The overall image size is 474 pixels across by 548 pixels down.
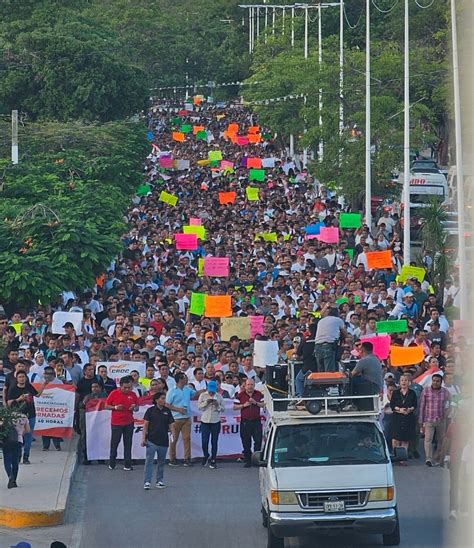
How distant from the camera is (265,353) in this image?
913 inches

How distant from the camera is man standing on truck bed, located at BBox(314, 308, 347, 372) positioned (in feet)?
59.3

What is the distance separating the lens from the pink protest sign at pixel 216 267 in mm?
30844

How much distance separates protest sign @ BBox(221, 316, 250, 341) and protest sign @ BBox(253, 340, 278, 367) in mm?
2254

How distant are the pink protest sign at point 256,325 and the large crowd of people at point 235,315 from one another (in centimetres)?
14

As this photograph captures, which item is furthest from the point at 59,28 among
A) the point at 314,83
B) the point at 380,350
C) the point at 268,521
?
the point at 268,521

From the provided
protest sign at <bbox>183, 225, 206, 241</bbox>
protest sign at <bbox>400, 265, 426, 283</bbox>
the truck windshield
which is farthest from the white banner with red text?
protest sign at <bbox>183, 225, 206, 241</bbox>

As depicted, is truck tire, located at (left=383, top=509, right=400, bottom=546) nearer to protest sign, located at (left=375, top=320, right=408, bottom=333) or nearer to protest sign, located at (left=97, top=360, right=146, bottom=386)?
protest sign, located at (left=97, top=360, right=146, bottom=386)

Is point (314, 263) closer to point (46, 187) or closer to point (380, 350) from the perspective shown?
point (46, 187)

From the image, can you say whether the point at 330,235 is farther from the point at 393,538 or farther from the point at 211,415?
the point at 393,538

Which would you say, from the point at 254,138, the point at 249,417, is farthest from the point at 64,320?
the point at 254,138

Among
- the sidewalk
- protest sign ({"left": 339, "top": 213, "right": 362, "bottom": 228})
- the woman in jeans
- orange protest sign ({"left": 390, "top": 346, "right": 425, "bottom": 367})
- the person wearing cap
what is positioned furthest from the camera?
protest sign ({"left": 339, "top": 213, "right": 362, "bottom": 228})

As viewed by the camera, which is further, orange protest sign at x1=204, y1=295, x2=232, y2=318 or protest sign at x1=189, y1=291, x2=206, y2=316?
protest sign at x1=189, y1=291, x2=206, y2=316

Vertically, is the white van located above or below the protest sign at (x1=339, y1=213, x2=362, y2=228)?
below

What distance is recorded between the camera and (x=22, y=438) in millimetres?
19328
